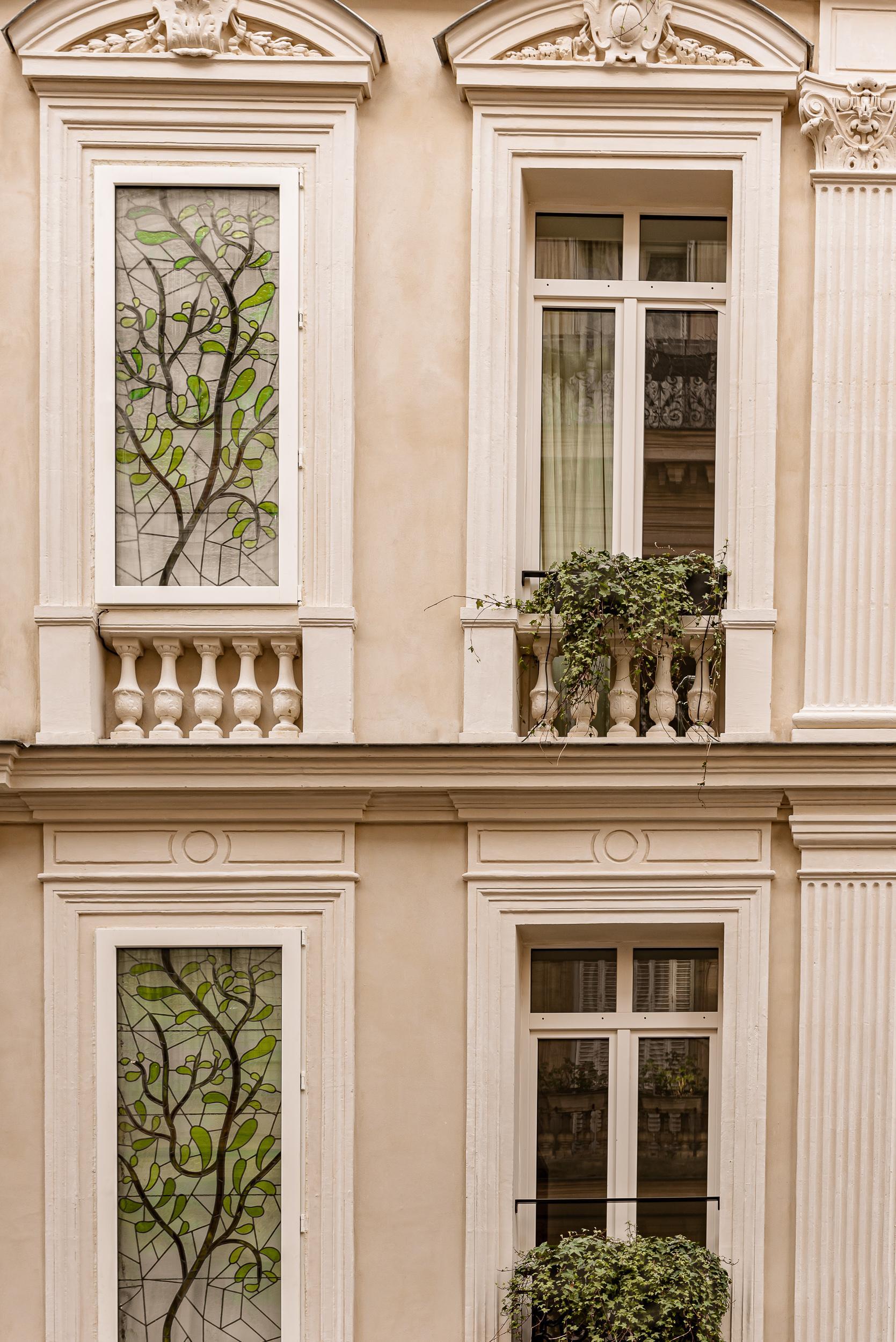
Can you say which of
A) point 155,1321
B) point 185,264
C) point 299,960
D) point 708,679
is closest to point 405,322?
point 185,264

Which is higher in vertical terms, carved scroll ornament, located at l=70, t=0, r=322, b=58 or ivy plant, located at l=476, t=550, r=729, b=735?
carved scroll ornament, located at l=70, t=0, r=322, b=58

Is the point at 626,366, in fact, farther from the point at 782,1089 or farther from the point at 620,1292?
the point at 620,1292

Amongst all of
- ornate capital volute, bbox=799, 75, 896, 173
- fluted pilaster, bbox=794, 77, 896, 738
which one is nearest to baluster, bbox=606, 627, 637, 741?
fluted pilaster, bbox=794, 77, 896, 738

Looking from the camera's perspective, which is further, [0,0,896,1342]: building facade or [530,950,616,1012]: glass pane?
[530,950,616,1012]: glass pane

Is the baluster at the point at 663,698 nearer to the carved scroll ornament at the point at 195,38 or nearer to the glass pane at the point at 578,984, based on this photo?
the glass pane at the point at 578,984

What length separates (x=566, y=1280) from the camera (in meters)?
5.28

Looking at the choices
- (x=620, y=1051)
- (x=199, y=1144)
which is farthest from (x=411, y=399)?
(x=199, y=1144)

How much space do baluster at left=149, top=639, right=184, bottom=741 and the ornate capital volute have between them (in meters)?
3.95

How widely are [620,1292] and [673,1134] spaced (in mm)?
819

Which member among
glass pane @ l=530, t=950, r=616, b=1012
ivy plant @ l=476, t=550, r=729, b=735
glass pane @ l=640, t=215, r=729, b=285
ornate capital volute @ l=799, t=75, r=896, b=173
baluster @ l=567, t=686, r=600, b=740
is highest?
ornate capital volute @ l=799, t=75, r=896, b=173

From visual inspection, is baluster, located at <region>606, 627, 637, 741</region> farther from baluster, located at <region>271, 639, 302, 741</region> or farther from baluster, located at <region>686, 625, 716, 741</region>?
baluster, located at <region>271, 639, 302, 741</region>

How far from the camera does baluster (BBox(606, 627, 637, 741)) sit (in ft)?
18.2

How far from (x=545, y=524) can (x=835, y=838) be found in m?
2.12

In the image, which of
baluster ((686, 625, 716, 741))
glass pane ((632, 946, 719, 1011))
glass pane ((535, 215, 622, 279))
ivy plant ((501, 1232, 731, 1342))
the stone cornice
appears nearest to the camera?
ivy plant ((501, 1232, 731, 1342))
